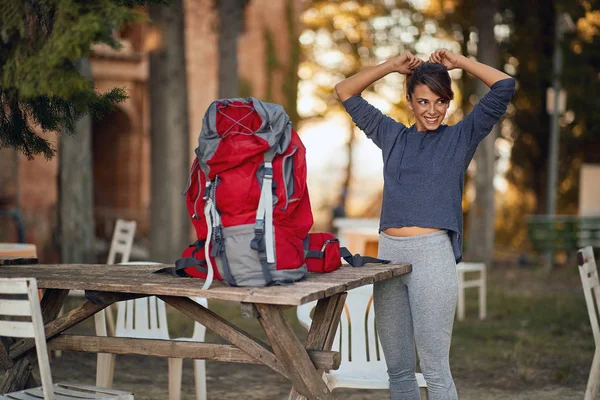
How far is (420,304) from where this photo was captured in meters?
4.09

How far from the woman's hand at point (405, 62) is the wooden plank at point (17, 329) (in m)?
1.92

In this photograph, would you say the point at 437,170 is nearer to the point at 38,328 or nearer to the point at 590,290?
the point at 38,328

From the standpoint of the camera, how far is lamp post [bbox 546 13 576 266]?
17.5 m

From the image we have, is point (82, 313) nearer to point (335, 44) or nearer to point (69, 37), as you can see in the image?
point (69, 37)

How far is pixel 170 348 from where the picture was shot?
4148 millimetres

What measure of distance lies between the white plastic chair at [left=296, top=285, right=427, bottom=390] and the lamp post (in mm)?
12869

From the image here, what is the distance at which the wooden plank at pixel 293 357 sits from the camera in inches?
144

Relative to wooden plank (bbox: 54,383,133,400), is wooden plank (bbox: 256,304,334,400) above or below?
above

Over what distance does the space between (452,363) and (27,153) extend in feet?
14.3

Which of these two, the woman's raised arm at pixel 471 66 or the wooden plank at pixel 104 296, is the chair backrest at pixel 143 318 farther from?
the woman's raised arm at pixel 471 66

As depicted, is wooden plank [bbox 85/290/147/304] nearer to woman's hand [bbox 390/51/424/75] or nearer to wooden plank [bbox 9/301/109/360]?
wooden plank [bbox 9/301/109/360]

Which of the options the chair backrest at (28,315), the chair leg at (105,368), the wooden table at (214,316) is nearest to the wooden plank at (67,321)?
the wooden table at (214,316)

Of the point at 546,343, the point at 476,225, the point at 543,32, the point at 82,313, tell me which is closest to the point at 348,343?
the point at 82,313

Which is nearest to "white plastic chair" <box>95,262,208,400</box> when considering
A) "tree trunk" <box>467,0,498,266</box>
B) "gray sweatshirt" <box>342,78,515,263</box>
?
"gray sweatshirt" <box>342,78,515,263</box>
